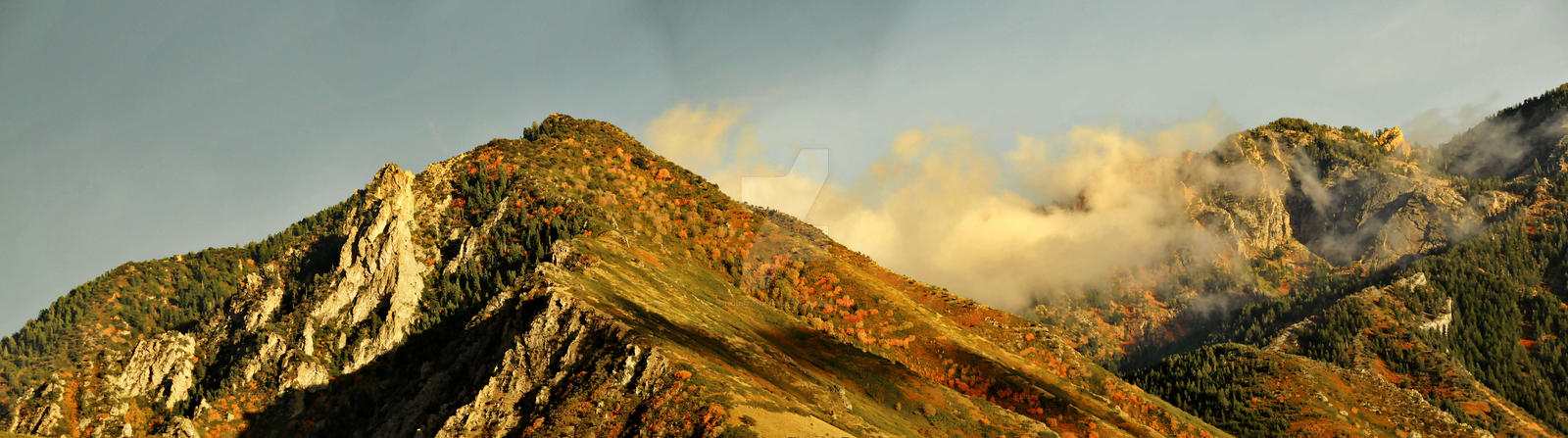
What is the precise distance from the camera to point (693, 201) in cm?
12756

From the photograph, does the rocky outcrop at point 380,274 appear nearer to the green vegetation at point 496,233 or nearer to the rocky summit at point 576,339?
the rocky summit at point 576,339

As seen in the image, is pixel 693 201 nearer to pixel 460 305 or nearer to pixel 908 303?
pixel 908 303

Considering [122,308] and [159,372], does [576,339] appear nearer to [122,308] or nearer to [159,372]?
[159,372]

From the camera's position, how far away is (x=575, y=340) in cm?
6109

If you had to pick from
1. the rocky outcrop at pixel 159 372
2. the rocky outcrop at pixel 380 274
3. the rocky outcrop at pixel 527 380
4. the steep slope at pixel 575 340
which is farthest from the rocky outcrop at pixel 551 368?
the rocky outcrop at pixel 159 372

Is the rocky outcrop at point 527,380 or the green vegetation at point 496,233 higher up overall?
the green vegetation at point 496,233

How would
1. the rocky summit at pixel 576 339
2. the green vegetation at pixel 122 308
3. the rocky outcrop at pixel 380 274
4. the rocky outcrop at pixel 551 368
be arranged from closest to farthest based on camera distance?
the rocky outcrop at pixel 551 368 → the rocky summit at pixel 576 339 → the rocky outcrop at pixel 380 274 → the green vegetation at pixel 122 308

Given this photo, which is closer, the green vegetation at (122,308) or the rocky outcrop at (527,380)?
the rocky outcrop at (527,380)

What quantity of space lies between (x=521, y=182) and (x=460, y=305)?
92.8 feet

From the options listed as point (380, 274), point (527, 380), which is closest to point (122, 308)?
point (380, 274)

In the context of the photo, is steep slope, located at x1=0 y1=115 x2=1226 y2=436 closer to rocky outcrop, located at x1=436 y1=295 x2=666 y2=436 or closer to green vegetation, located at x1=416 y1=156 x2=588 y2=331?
rocky outcrop, located at x1=436 y1=295 x2=666 y2=436

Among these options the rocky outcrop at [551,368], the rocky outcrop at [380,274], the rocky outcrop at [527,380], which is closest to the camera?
the rocky outcrop at [527,380]

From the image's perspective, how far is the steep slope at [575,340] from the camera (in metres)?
57.0

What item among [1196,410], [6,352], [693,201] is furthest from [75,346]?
[1196,410]
